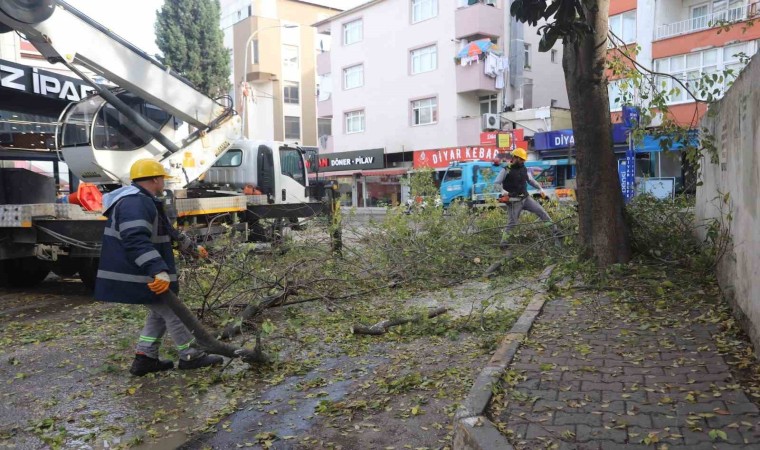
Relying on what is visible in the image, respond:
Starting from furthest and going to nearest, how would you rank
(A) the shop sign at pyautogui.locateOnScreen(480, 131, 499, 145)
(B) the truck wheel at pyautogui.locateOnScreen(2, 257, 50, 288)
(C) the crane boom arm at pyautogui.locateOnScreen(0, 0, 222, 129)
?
(A) the shop sign at pyautogui.locateOnScreen(480, 131, 499, 145) → (B) the truck wheel at pyautogui.locateOnScreen(2, 257, 50, 288) → (C) the crane boom arm at pyautogui.locateOnScreen(0, 0, 222, 129)

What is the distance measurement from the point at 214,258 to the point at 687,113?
74.3ft

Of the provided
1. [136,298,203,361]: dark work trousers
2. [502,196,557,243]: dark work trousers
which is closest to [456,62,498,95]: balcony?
[502,196,557,243]: dark work trousers

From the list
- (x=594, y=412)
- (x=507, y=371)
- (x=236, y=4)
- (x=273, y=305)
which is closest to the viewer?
(x=594, y=412)

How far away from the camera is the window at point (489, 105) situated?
3071cm

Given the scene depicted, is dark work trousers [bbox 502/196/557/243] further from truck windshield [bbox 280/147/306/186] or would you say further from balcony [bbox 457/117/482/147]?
balcony [bbox 457/117/482/147]

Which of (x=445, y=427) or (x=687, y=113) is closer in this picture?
(x=445, y=427)

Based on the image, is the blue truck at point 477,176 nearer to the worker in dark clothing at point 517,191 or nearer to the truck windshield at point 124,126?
the worker in dark clothing at point 517,191

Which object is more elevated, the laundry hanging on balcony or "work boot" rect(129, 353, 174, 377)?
the laundry hanging on balcony

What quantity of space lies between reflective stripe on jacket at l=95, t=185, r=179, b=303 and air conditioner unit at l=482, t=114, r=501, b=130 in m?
25.8

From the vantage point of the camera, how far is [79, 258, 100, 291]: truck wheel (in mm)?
8102

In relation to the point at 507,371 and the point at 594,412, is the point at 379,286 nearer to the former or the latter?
the point at 507,371

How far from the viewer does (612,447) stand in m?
3.03

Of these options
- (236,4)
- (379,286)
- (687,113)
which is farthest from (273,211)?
(236,4)

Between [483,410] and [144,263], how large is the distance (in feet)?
8.78
